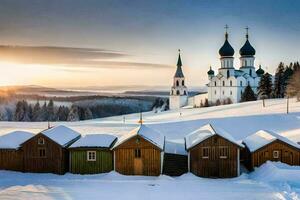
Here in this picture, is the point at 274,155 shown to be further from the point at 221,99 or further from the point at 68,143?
the point at 221,99

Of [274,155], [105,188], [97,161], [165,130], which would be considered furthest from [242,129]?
[105,188]

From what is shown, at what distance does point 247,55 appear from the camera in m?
110

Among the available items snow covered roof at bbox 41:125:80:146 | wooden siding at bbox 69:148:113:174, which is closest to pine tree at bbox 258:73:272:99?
snow covered roof at bbox 41:125:80:146

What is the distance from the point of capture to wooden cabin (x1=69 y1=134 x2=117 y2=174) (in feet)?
105

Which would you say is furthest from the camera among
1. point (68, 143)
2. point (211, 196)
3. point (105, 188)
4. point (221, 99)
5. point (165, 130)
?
point (221, 99)

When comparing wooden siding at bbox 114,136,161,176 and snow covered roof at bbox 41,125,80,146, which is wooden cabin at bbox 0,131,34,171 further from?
wooden siding at bbox 114,136,161,176

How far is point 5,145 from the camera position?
108ft

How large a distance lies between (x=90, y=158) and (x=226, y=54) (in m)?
80.7

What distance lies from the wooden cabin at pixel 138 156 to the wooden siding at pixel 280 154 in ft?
25.2

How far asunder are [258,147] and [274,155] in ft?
4.60

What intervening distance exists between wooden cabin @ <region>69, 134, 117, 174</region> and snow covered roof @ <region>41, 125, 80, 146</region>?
122 centimetres

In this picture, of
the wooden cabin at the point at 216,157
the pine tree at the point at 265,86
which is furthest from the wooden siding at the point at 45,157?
the pine tree at the point at 265,86

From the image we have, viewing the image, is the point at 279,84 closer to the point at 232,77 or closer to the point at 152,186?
the point at 232,77

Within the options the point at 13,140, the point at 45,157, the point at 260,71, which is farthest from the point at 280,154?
the point at 260,71
